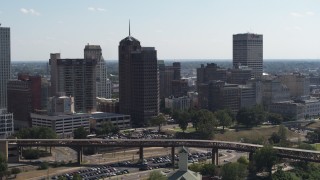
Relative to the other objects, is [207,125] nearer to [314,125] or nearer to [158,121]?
[158,121]

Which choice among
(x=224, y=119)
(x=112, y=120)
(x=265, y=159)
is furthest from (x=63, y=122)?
(x=265, y=159)

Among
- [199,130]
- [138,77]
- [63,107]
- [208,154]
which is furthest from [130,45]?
[208,154]

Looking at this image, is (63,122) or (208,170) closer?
(208,170)

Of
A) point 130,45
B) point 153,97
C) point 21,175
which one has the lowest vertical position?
point 21,175

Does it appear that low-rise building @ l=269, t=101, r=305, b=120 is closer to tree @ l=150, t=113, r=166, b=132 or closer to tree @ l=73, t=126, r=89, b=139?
tree @ l=150, t=113, r=166, b=132

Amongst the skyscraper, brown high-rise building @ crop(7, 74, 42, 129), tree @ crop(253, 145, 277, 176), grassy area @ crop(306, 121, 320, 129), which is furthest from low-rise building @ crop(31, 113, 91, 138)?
grassy area @ crop(306, 121, 320, 129)

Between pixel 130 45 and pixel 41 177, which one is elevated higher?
pixel 130 45

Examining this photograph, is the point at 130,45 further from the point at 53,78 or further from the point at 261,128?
the point at 261,128
